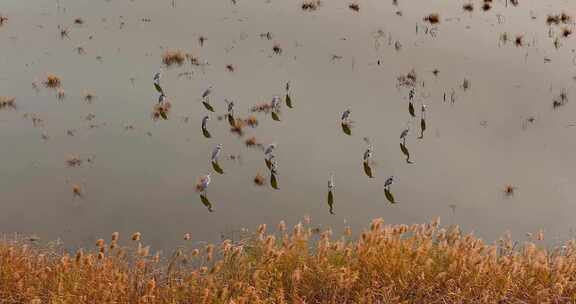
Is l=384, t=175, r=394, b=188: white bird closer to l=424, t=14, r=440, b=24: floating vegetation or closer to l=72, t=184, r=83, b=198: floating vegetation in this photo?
l=72, t=184, r=83, b=198: floating vegetation

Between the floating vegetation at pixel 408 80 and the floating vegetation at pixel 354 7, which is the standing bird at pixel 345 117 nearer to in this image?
the floating vegetation at pixel 408 80

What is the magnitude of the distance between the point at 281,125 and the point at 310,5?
396 inches

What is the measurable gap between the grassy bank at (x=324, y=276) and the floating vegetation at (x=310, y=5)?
1488 centimetres

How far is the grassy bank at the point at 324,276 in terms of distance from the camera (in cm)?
573

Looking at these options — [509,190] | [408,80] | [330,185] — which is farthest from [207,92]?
[509,190]

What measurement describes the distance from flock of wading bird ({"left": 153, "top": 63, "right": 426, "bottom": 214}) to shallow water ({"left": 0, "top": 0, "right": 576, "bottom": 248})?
0.13m

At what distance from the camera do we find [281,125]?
452 inches

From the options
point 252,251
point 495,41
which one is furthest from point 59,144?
point 495,41

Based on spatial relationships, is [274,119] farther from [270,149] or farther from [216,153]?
[216,153]

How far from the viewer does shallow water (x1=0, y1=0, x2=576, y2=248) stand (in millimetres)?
8500

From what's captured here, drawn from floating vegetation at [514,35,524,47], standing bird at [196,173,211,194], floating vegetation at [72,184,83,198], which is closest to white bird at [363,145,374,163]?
standing bird at [196,173,211,194]

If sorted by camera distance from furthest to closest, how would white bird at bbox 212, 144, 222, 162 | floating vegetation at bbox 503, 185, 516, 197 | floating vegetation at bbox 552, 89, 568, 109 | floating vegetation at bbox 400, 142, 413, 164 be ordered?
floating vegetation at bbox 552, 89, 568, 109, floating vegetation at bbox 400, 142, 413, 164, white bird at bbox 212, 144, 222, 162, floating vegetation at bbox 503, 185, 516, 197

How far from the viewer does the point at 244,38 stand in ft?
55.5

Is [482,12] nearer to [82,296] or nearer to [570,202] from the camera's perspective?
[570,202]
